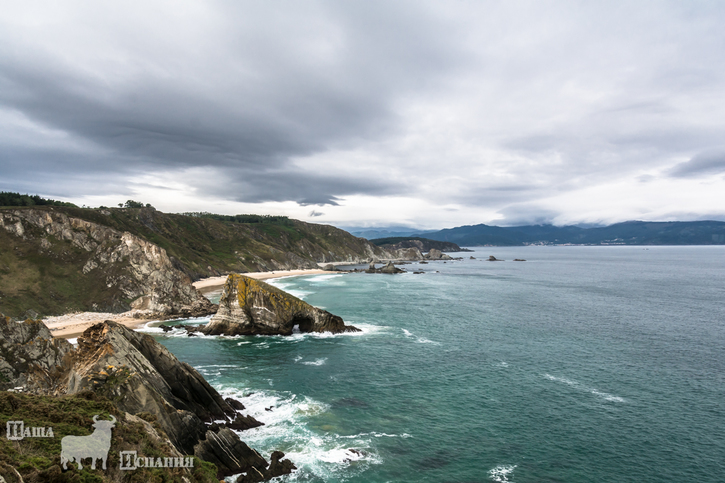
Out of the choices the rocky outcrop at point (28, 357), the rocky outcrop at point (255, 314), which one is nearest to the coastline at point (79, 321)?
the rocky outcrop at point (255, 314)

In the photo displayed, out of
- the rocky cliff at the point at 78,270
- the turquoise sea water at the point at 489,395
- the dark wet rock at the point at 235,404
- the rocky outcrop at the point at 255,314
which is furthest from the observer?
the rocky cliff at the point at 78,270

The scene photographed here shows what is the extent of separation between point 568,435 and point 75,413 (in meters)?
34.0

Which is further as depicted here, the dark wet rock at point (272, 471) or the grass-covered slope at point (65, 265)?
the grass-covered slope at point (65, 265)

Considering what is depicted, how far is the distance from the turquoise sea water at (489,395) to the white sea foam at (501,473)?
112 mm

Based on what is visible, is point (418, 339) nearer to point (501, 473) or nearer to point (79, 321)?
point (501, 473)

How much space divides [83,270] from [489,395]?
91527mm

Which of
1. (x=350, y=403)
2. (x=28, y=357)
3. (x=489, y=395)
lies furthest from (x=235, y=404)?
(x=489, y=395)

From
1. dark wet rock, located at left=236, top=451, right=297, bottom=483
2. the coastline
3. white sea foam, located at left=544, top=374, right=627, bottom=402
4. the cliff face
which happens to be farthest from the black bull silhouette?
the cliff face

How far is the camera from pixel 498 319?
7206 cm

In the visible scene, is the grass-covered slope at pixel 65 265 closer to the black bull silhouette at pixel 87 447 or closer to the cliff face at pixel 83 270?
the cliff face at pixel 83 270

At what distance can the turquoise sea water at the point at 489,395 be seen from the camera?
989 inches

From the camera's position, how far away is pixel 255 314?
62.0m

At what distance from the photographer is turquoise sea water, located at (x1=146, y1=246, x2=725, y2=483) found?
25109 millimetres

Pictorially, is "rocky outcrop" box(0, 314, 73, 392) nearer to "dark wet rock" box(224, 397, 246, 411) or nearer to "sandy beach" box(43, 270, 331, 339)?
"dark wet rock" box(224, 397, 246, 411)
